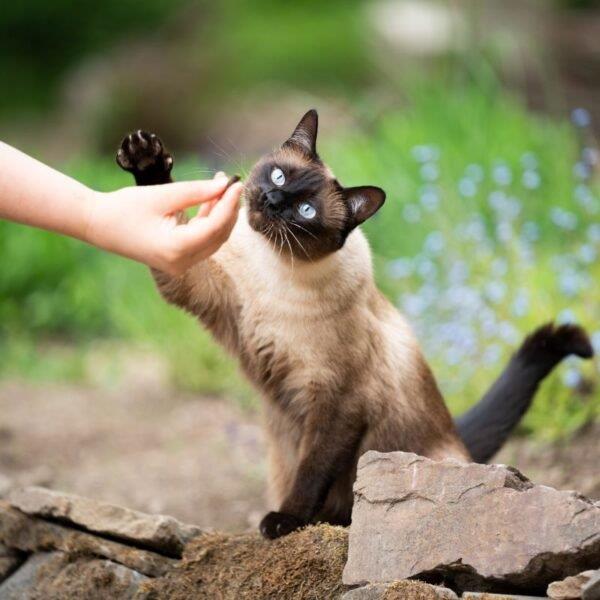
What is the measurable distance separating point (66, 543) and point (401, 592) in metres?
0.94

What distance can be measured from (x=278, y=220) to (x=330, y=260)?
190mm

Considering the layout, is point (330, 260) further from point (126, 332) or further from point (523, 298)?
Result: point (126, 332)

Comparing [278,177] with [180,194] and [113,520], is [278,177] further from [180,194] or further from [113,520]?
[113,520]

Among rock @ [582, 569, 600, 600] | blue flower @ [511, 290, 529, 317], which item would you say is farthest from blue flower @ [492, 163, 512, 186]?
rock @ [582, 569, 600, 600]

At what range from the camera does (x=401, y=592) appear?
2182mm

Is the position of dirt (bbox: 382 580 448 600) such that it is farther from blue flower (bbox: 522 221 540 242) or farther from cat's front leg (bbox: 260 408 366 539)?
blue flower (bbox: 522 221 540 242)

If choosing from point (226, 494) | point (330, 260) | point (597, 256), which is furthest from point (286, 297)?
point (597, 256)

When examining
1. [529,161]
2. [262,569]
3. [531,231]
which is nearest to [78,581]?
[262,569]

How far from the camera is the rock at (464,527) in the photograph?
2152mm

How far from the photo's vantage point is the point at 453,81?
702 centimetres

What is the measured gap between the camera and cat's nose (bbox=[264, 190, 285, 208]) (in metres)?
2.83

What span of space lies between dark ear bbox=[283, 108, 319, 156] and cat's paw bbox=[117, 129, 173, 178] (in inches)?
17.7

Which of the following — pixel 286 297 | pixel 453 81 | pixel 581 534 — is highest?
pixel 453 81

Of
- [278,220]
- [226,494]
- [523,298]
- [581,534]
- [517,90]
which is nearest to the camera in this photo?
[581,534]
